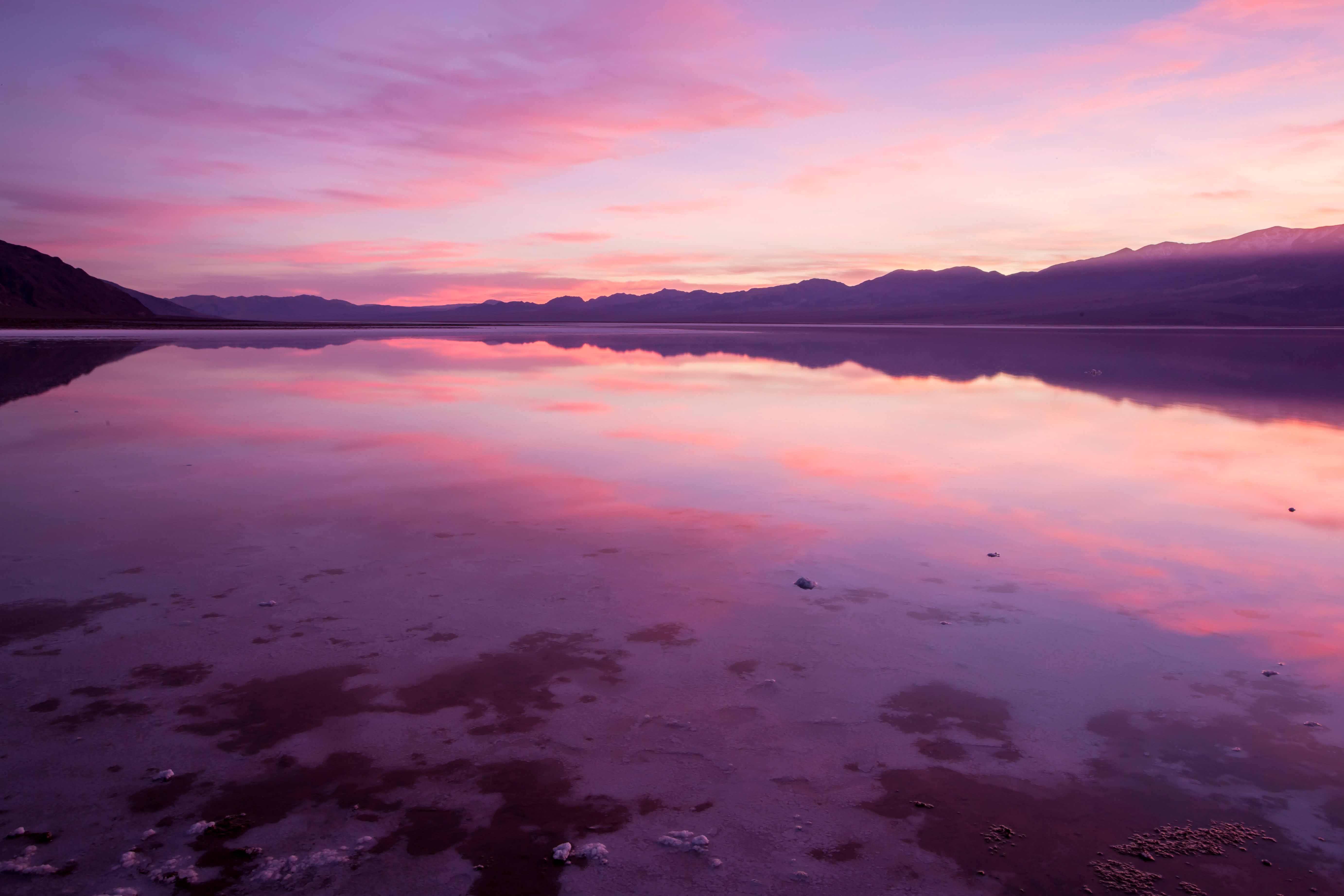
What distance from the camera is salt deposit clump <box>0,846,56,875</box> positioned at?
2547mm

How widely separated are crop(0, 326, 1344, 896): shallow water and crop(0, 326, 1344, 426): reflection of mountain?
801 cm

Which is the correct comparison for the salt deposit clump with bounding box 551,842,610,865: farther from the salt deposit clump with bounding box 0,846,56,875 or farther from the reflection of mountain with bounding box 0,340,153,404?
the reflection of mountain with bounding box 0,340,153,404

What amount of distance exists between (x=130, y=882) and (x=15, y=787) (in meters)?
0.89

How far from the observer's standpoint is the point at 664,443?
10.1 metres

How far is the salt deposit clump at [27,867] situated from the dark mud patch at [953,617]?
4.10m

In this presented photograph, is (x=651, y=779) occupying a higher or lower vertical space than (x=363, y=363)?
lower

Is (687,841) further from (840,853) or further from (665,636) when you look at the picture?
(665,636)

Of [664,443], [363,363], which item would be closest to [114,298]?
[363,363]

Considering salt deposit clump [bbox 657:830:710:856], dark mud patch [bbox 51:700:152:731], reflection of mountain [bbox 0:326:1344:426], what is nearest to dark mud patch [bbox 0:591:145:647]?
dark mud patch [bbox 51:700:152:731]

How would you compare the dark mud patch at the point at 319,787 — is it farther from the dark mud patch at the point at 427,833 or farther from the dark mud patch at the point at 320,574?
the dark mud patch at the point at 320,574

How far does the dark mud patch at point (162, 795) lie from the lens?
287 cm

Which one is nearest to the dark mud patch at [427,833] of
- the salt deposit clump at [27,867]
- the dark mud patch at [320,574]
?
the salt deposit clump at [27,867]

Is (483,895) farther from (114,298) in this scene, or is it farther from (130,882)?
Result: (114,298)

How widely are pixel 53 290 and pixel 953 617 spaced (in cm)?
12828
